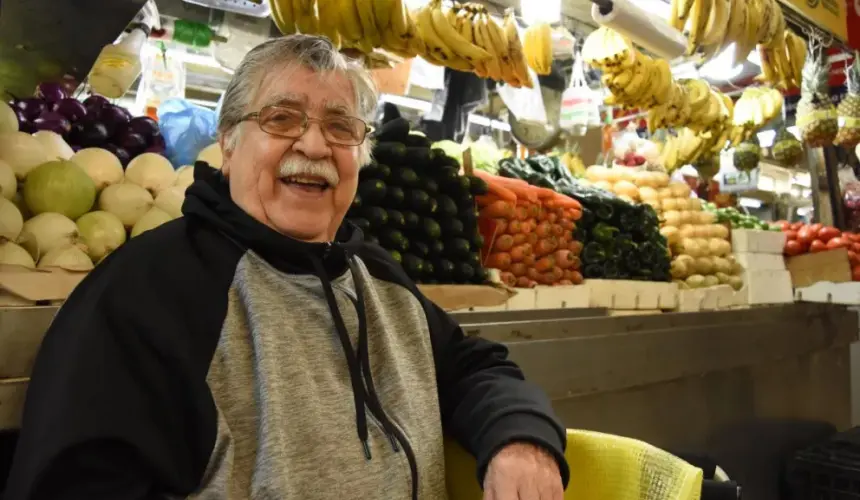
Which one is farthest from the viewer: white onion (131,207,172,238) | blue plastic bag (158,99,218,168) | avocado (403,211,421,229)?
avocado (403,211,421,229)

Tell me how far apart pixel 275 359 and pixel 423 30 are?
6.54 ft

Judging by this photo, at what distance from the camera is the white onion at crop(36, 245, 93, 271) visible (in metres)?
1.42

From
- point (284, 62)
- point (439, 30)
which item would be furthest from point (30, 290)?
point (439, 30)

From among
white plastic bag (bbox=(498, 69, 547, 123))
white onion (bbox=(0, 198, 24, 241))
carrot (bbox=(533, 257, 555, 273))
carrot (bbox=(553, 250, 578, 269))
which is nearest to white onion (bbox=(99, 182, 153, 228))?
white onion (bbox=(0, 198, 24, 241))

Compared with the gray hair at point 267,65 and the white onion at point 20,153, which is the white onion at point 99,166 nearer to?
the white onion at point 20,153

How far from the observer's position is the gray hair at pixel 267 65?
4.47 feet

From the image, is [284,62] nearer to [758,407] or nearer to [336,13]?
[336,13]

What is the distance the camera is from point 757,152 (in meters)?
5.55

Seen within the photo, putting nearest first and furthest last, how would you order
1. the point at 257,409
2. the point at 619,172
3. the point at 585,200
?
the point at 257,409
the point at 585,200
the point at 619,172

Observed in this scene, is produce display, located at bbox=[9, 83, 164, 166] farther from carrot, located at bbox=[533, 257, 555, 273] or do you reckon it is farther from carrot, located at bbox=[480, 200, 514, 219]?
carrot, located at bbox=[533, 257, 555, 273]

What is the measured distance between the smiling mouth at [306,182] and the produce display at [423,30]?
49.1 inches

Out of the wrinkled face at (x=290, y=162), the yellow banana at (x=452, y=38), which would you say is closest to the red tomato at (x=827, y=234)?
the yellow banana at (x=452, y=38)

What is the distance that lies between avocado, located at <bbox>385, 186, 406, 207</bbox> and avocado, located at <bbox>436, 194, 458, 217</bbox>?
0.22 meters

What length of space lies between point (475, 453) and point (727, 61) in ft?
14.9
